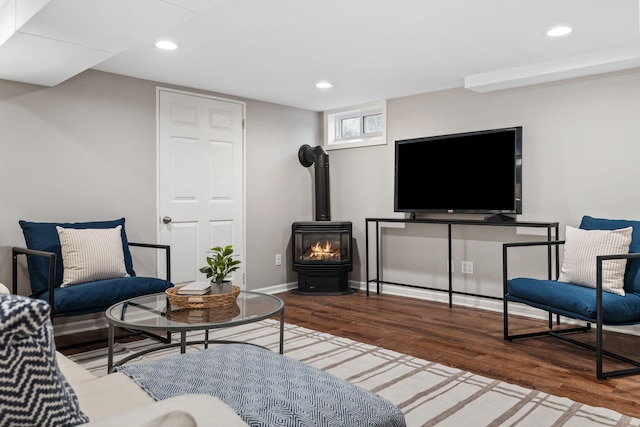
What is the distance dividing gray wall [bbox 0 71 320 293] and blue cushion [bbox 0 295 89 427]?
3239 mm

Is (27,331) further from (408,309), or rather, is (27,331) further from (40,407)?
(408,309)

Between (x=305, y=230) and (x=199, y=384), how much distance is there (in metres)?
3.83

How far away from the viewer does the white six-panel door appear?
14.4ft

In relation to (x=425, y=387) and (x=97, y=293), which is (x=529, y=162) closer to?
(x=425, y=387)

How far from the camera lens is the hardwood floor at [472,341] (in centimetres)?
256

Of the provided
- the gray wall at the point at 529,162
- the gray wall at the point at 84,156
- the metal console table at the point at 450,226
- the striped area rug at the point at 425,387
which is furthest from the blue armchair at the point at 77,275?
the gray wall at the point at 529,162

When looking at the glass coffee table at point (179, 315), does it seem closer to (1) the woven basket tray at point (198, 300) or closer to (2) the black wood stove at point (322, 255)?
(1) the woven basket tray at point (198, 300)

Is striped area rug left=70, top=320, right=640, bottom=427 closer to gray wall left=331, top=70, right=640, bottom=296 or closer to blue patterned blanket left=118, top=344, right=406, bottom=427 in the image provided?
blue patterned blanket left=118, top=344, right=406, bottom=427

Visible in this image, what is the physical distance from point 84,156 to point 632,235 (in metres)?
4.15

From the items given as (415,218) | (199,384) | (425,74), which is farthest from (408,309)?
(199,384)

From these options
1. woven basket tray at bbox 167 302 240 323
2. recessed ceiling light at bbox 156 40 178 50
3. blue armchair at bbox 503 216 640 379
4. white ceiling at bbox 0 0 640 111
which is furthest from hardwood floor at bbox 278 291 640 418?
recessed ceiling light at bbox 156 40 178 50

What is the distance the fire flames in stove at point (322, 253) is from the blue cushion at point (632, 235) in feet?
8.20

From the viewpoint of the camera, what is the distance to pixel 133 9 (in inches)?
86.0

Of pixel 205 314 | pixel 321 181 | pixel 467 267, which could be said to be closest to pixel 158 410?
pixel 205 314
